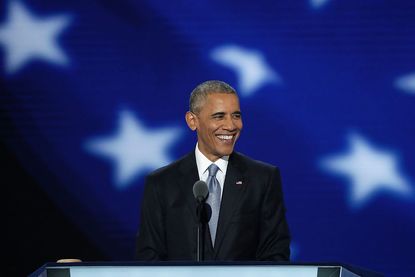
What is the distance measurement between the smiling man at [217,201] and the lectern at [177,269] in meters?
0.74

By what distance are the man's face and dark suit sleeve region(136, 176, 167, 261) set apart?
0.25m

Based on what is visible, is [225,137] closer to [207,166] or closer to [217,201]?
[207,166]

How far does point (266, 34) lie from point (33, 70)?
44.6 inches

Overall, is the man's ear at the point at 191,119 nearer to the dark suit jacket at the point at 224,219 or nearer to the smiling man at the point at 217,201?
the smiling man at the point at 217,201

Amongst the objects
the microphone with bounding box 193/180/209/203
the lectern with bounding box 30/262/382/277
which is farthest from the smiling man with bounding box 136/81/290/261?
the lectern with bounding box 30/262/382/277

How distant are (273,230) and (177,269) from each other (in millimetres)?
908

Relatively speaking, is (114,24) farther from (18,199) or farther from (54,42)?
(18,199)

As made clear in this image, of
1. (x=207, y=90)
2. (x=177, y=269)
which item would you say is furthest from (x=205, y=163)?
(x=177, y=269)

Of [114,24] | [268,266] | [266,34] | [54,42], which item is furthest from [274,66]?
[268,266]

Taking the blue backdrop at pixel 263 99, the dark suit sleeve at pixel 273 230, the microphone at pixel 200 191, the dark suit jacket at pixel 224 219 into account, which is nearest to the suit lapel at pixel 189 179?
the dark suit jacket at pixel 224 219

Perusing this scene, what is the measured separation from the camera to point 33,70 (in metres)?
3.84

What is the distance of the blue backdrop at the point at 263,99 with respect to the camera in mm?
3791

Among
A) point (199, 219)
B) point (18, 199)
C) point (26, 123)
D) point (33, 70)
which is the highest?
point (33, 70)

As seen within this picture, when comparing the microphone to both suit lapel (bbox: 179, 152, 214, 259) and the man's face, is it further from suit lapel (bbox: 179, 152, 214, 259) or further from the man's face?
the man's face
